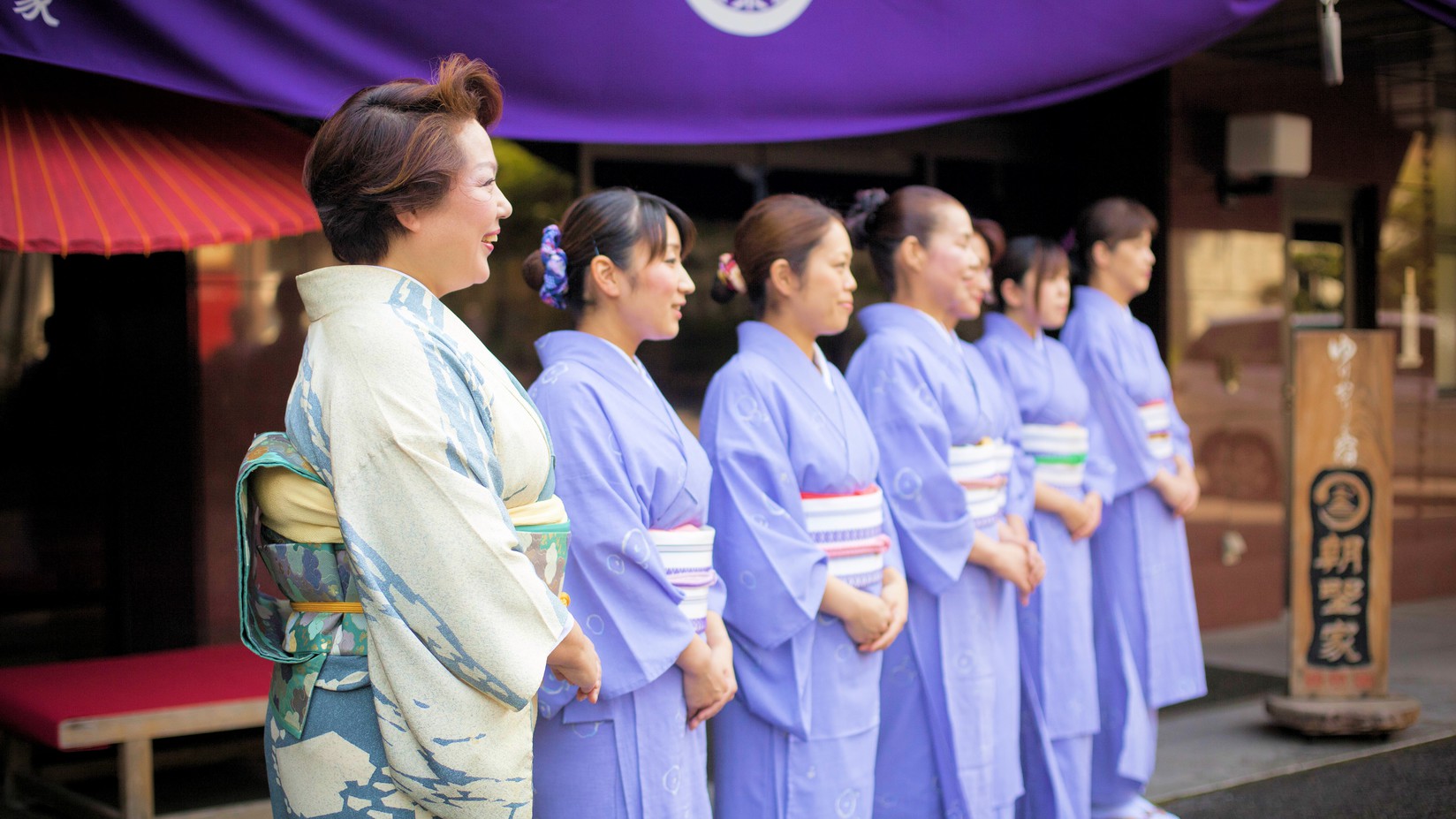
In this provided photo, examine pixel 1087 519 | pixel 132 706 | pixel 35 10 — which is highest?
pixel 35 10

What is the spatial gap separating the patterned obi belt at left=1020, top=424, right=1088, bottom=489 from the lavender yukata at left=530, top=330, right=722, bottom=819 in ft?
6.11

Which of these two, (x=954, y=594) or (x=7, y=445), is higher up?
(x=7, y=445)

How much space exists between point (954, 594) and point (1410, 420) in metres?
5.99

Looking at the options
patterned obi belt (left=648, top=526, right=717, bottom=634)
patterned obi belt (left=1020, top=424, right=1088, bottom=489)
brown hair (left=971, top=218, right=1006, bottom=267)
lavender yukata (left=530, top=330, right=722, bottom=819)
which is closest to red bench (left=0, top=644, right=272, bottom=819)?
lavender yukata (left=530, top=330, right=722, bottom=819)

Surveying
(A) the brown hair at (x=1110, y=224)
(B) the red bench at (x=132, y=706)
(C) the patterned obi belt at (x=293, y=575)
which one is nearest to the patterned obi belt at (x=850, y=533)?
(C) the patterned obi belt at (x=293, y=575)

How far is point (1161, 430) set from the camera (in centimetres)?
455

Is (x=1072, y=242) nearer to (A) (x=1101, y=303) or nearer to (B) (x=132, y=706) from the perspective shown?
(A) (x=1101, y=303)

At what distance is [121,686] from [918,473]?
2213 millimetres

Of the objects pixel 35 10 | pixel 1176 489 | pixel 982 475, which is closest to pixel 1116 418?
pixel 1176 489

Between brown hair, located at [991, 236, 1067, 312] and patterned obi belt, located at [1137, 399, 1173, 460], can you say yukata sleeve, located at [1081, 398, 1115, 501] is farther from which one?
brown hair, located at [991, 236, 1067, 312]

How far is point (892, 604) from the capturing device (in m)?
3.19

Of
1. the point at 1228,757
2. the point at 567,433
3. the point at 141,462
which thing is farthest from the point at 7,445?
the point at 1228,757

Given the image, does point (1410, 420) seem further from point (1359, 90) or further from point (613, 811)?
point (613, 811)

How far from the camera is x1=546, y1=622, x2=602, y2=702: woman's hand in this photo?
201 centimetres
